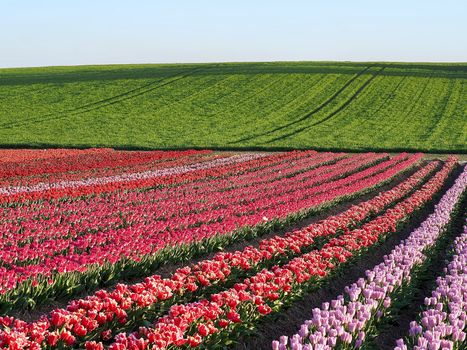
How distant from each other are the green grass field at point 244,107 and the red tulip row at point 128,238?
27773 millimetres

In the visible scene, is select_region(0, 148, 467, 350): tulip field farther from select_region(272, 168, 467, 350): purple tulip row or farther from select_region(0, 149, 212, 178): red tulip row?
select_region(0, 149, 212, 178): red tulip row

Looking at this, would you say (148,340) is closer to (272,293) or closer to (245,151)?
(272,293)

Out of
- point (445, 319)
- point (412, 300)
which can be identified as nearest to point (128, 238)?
point (412, 300)

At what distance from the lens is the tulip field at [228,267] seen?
23.5 feet

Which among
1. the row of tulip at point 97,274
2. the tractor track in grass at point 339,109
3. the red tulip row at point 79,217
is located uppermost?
the row of tulip at point 97,274

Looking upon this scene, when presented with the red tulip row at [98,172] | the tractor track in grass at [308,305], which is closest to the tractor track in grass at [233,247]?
the tractor track in grass at [308,305]

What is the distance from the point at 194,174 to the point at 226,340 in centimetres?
1917

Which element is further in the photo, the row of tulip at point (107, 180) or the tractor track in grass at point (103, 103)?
the tractor track in grass at point (103, 103)

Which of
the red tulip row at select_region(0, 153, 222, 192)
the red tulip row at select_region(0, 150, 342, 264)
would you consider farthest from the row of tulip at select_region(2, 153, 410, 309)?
the red tulip row at select_region(0, 153, 222, 192)

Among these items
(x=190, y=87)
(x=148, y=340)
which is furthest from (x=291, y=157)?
(x=190, y=87)

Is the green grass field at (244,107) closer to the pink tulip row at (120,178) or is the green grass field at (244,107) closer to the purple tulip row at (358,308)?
the pink tulip row at (120,178)

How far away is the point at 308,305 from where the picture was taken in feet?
31.6

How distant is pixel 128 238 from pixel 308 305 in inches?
156

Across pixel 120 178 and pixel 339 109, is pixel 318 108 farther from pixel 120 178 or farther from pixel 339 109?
pixel 120 178
